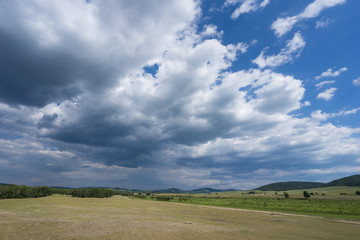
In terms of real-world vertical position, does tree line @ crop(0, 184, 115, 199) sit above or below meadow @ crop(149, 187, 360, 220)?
above

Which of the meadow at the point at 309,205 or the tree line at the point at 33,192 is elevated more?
the tree line at the point at 33,192

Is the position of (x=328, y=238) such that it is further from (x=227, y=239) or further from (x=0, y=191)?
(x=0, y=191)

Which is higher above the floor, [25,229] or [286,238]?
[25,229]

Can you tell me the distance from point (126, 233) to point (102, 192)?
6265 inches

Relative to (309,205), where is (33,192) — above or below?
above

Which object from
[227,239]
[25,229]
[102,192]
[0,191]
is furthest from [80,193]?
[227,239]

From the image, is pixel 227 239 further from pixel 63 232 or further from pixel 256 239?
pixel 63 232

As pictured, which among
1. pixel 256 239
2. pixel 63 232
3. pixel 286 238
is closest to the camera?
pixel 63 232

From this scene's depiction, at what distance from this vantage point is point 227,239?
21.6 metres

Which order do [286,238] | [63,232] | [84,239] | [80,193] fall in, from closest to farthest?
[84,239], [63,232], [286,238], [80,193]

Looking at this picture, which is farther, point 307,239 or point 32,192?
point 32,192

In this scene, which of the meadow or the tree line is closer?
the meadow

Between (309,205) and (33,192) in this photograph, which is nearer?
(309,205)

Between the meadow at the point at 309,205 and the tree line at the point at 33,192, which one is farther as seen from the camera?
the tree line at the point at 33,192
